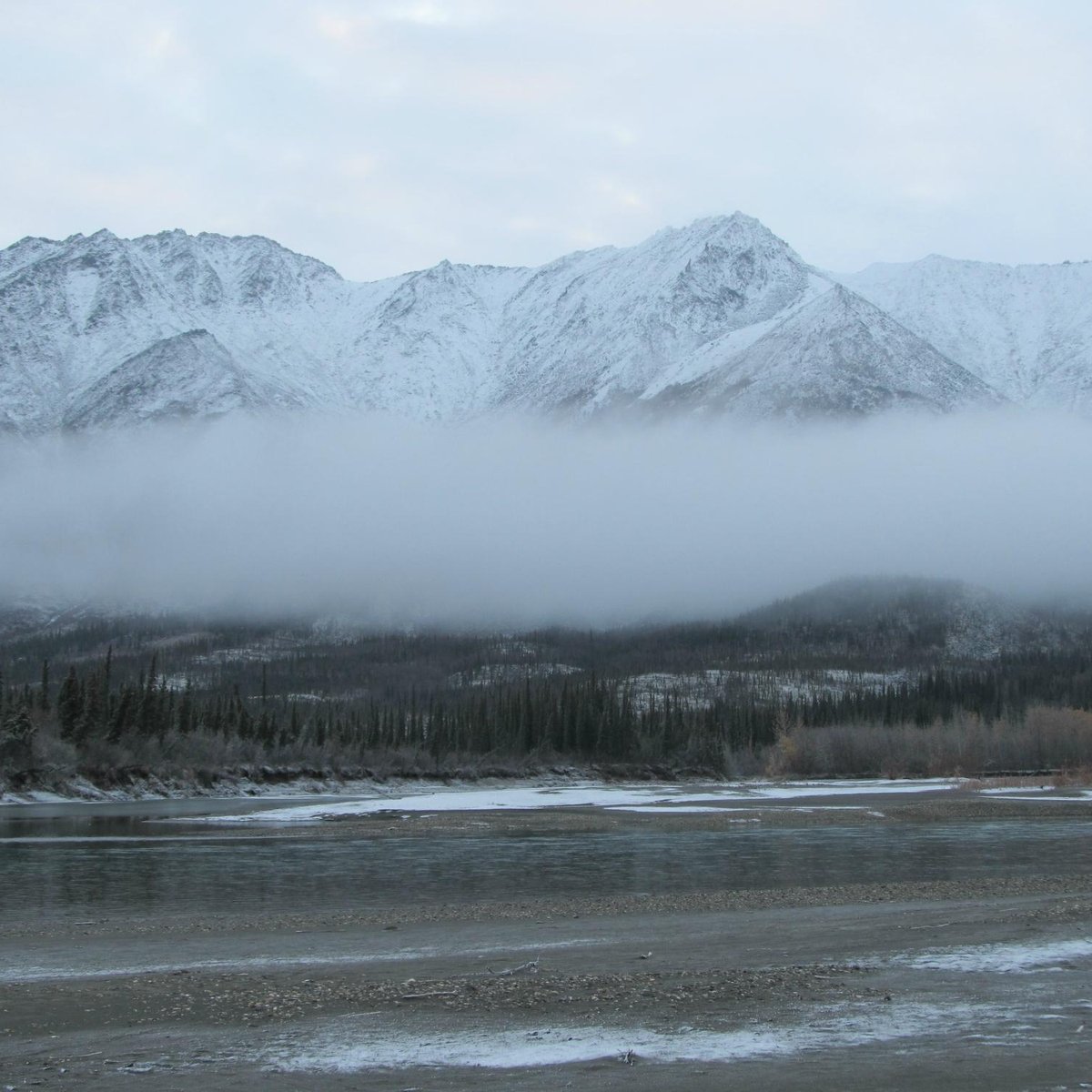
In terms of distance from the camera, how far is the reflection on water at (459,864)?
4234 cm

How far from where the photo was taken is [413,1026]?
20500 mm

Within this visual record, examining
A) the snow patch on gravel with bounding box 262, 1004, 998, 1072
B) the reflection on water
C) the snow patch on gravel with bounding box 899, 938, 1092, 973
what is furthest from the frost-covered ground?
the snow patch on gravel with bounding box 262, 1004, 998, 1072

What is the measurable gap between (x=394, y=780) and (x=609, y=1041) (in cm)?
14786

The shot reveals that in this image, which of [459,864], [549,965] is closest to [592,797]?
[459,864]

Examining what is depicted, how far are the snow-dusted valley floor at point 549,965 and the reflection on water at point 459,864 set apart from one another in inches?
11.5

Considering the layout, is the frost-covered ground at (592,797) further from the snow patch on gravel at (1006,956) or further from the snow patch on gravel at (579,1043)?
the snow patch on gravel at (579,1043)

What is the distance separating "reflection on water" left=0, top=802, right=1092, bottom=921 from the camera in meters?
42.3

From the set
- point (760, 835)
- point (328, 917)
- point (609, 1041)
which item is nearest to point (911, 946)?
point (609, 1041)

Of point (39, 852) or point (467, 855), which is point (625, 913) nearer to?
point (467, 855)

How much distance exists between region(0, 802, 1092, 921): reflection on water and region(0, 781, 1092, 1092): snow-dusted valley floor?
29 centimetres

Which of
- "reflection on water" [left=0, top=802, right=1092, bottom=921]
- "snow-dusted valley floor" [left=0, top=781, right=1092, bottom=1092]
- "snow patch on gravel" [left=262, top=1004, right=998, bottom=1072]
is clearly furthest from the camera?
"reflection on water" [left=0, top=802, right=1092, bottom=921]

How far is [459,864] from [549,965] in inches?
1096

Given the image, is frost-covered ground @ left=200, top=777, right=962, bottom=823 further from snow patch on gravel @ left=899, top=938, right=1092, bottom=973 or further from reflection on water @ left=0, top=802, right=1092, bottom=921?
snow patch on gravel @ left=899, top=938, right=1092, bottom=973

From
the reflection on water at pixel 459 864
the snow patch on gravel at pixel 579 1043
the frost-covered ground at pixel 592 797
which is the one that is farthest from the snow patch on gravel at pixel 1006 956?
the frost-covered ground at pixel 592 797
